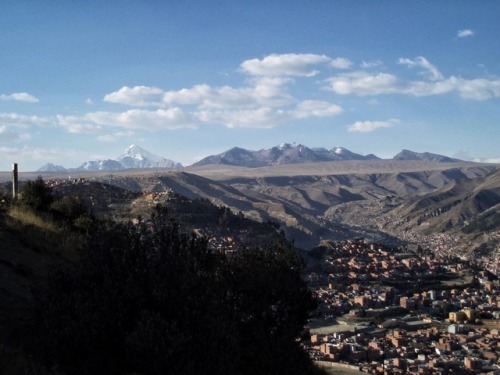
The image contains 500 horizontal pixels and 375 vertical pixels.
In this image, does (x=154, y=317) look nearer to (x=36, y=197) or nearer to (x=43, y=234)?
(x=43, y=234)

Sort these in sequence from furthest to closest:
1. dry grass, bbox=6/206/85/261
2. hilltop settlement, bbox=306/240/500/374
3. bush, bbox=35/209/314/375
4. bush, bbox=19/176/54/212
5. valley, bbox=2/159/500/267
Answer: valley, bbox=2/159/500/267 → hilltop settlement, bbox=306/240/500/374 → bush, bbox=19/176/54/212 → dry grass, bbox=6/206/85/261 → bush, bbox=35/209/314/375

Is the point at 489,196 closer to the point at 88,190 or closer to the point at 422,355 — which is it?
the point at 88,190

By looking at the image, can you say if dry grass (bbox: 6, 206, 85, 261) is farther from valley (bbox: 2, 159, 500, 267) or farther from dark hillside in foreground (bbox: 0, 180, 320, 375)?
valley (bbox: 2, 159, 500, 267)

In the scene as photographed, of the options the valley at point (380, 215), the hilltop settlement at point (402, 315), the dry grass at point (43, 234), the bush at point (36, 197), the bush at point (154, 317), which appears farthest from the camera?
the valley at point (380, 215)

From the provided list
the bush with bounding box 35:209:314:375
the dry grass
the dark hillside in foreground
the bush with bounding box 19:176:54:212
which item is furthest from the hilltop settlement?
the bush with bounding box 19:176:54:212

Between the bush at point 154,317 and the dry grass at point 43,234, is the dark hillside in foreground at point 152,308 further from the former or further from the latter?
the dry grass at point 43,234

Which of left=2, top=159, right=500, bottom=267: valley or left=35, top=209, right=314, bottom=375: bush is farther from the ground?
left=35, top=209, right=314, bottom=375: bush

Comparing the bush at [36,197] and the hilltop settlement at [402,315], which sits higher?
the bush at [36,197]

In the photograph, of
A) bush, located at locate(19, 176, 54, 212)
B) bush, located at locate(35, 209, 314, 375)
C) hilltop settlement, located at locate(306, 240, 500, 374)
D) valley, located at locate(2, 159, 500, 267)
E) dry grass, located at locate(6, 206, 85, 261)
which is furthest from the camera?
valley, located at locate(2, 159, 500, 267)

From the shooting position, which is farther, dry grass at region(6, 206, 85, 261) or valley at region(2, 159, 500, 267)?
valley at region(2, 159, 500, 267)

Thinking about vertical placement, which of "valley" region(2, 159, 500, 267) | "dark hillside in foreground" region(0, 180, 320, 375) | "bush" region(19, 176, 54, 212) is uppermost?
"bush" region(19, 176, 54, 212)

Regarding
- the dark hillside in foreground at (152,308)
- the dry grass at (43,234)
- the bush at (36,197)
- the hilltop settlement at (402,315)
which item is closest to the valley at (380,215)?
the hilltop settlement at (402,315)

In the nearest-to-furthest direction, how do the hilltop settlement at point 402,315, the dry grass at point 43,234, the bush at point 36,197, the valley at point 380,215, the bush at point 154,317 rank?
the bush at point 154,317
the dry grass at point 43,234
the bush at point 36,197
the hilltop settlement at point 402,315
the valley at point 380,215
